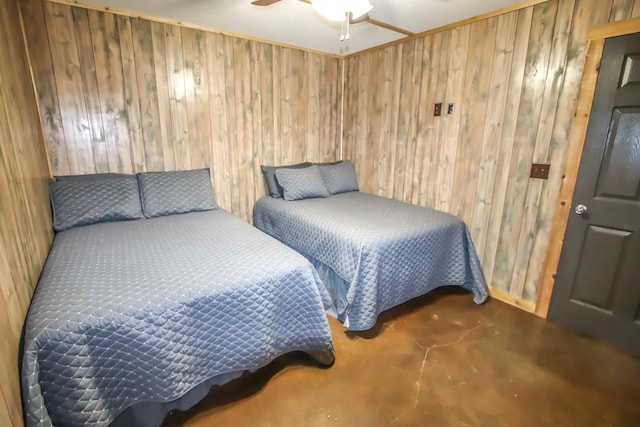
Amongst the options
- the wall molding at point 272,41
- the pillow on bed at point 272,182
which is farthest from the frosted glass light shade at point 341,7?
the pillow on bed at point 272,182

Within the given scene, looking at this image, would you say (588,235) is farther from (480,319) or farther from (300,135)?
(300,135)

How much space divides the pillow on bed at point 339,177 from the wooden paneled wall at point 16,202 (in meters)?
2.29

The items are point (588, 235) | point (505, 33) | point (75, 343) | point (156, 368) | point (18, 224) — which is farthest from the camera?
point (505, 33)

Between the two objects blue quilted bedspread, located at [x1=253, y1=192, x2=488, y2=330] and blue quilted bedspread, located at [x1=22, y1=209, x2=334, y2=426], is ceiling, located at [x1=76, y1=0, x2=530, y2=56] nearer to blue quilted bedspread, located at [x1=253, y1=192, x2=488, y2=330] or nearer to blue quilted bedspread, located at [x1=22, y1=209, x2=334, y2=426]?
blue quilted bedspread, located at [x1=253, y1=192, x2=488, y2=330]

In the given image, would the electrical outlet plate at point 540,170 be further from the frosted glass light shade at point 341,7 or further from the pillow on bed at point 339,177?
the pillow on bed at point 339,177

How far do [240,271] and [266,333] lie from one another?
1.11ft

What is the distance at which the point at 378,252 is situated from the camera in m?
1.96

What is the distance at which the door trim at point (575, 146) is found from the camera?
1.76 m

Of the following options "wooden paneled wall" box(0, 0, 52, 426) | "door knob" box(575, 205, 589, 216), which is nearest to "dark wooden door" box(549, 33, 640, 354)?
"door knob" box(575, 205, 589, 216)

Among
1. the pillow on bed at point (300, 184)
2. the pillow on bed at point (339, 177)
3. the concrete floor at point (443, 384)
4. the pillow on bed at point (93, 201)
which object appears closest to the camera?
the concrete floor at point (443, 384)

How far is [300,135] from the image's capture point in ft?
11.4

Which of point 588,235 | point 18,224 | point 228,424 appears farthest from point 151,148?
point 588,235

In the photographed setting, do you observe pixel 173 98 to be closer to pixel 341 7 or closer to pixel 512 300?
pixel 341 7

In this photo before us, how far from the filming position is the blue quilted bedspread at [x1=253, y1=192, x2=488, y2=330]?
1.96 metres
